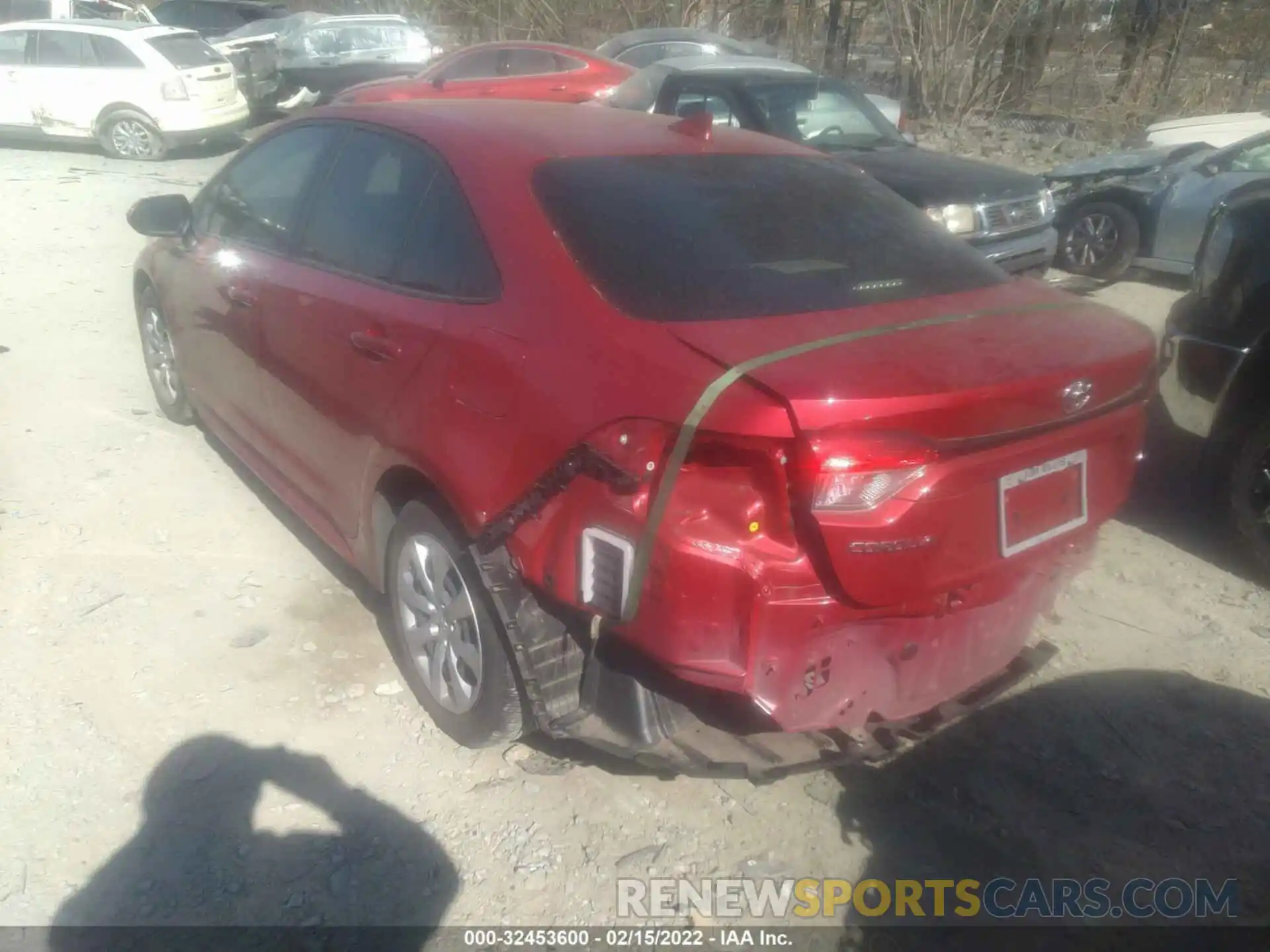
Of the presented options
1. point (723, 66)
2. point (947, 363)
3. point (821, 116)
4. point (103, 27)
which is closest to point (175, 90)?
point (103, 27)

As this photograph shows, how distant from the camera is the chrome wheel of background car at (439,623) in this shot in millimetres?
2990

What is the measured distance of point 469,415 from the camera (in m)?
2.70

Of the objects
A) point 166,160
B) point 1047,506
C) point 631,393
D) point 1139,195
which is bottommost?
point 166,160

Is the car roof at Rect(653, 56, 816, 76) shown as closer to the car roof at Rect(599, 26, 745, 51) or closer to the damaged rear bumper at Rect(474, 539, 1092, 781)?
the car roof at Rect(599, 26, 745, 51)

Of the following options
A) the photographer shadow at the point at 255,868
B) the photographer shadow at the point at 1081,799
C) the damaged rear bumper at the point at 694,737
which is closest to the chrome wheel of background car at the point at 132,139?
the photographer shadow at the point at 255,868

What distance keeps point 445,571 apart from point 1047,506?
1.62m

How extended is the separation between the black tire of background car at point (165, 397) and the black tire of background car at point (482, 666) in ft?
8.27

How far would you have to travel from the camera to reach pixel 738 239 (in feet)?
9.29

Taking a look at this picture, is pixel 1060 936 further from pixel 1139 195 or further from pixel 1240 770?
pixel 1139 195

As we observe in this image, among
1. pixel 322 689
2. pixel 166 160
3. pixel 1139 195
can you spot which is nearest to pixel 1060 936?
pixel 322 689

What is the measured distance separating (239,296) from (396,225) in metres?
1.06

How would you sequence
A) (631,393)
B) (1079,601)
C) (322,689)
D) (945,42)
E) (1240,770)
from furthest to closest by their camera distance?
(945,42), (1079,601), (322,689), (1240,770), (631,393)

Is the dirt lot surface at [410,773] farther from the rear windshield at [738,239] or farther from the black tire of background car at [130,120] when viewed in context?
the black tire of background car at [130,120]

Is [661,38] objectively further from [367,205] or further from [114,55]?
[367,205]
